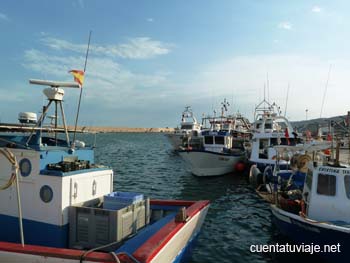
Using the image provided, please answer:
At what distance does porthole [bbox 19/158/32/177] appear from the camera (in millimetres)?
6926

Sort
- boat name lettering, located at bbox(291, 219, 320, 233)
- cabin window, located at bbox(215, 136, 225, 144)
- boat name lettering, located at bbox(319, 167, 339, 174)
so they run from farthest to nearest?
1. cabin window, located at bbox(215, 136, 225, 144)
2. boat name lettering, located at bbox(319, 167, 339, 174)
3. boat name lettering, located at bbox(291, 219, 320, 233)

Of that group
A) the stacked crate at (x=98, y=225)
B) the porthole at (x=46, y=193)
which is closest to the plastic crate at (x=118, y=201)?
the stacked crate at (x=98, y=225)

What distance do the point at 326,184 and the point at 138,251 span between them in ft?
21.8

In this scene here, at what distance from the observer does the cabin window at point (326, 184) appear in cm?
932

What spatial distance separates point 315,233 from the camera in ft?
28.5

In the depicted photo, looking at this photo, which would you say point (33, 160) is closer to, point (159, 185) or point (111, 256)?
point (111, 256)

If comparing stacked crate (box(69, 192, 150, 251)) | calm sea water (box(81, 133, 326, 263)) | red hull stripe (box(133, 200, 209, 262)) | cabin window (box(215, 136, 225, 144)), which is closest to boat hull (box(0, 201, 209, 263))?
red hull stripe (box(133, 200, 209, 262))

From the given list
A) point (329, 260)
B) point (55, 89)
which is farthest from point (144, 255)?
point (329, 260)

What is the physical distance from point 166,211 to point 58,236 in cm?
320

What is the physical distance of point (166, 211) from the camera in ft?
29.3

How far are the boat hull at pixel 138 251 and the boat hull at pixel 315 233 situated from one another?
11.9ft

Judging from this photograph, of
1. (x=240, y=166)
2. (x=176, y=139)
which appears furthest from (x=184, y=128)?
(x=240, y=166)

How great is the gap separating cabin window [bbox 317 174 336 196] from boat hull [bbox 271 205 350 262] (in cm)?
111

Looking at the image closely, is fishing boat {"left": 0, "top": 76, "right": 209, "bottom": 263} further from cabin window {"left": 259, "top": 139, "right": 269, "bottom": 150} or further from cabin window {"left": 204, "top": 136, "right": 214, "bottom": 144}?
cabin window {"left": 204, "top": 136, "right": 214, "bottom": 144}
